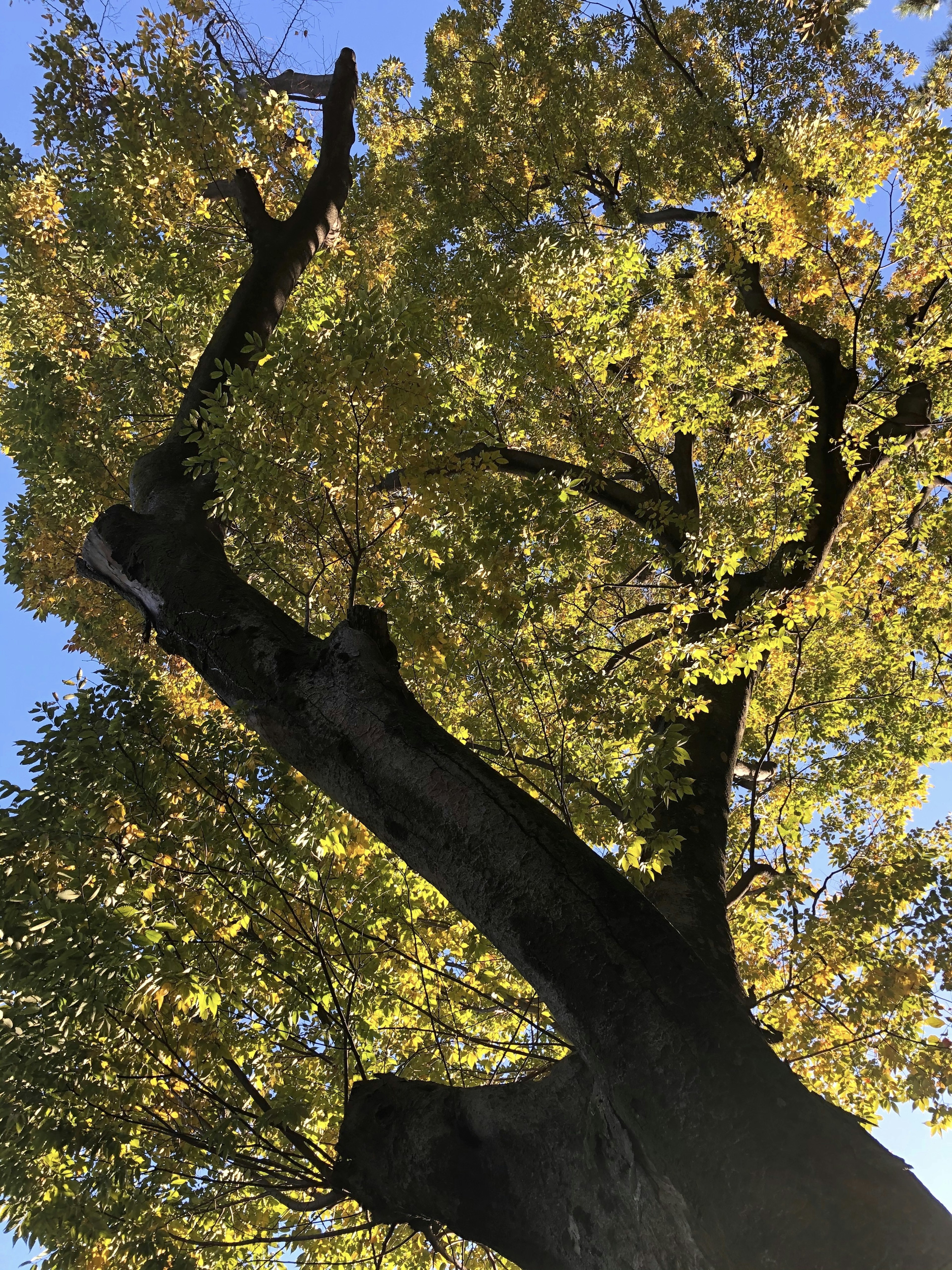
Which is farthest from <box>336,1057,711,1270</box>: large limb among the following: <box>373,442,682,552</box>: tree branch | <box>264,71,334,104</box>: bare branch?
<box>264,71,334,104</box>: bare branch

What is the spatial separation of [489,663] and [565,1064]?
3173 millimetres

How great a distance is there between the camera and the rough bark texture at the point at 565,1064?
→ 199 cm

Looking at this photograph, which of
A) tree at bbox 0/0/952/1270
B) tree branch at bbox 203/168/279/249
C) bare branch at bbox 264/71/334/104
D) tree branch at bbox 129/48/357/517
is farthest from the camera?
bare branch at bbox 264/71/334/104

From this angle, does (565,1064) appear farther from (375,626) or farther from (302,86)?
(302,86)

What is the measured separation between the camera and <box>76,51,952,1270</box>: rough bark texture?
1994 millimetres

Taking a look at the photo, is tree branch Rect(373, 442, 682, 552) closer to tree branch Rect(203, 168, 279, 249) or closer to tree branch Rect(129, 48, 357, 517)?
tree branch Rect(129, 48, 357, 517)

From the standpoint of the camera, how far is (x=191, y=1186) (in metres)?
3.56

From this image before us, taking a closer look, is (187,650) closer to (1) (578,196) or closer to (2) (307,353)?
(2) (307,353)

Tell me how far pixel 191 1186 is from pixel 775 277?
34.7 feet

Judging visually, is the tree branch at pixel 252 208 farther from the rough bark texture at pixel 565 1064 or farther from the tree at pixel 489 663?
the rough bark texture at pixel 565 1064

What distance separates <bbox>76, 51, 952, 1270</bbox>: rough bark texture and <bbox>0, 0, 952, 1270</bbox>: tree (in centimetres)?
1

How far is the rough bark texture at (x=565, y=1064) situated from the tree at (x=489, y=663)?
0.01 metres

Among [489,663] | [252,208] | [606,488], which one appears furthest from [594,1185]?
[252,208]

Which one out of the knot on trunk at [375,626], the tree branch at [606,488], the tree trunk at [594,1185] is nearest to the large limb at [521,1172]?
the tree trunk at [594,1185]
